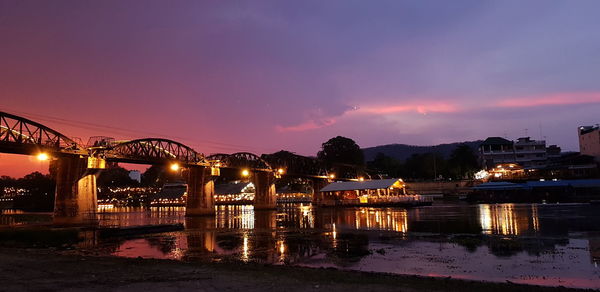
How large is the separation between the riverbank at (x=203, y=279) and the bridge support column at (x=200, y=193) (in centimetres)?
8831

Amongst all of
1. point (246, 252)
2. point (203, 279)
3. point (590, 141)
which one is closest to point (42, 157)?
point (246, 252)

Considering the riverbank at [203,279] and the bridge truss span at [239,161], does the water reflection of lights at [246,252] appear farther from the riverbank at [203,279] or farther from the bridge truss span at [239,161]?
the bridge truss span at [239,161]

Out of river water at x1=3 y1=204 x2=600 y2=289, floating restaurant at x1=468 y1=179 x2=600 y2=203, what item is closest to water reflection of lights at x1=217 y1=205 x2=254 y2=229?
river water at x1=3 y1=204 x2=600 y2=289

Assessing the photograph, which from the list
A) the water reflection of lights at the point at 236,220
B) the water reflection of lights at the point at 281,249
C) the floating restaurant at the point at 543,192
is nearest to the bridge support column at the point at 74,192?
the water reflection of lights at the point at 236,220

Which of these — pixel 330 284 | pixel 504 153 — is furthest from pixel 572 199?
pixel 330 284

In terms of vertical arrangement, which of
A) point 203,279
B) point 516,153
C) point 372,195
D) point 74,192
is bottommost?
point 203,279

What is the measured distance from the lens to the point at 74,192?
7512cm

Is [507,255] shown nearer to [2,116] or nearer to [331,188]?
[2,116]

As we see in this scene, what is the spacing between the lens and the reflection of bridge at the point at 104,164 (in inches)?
2923

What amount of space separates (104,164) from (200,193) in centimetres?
3647

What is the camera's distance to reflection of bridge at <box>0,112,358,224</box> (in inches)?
2923

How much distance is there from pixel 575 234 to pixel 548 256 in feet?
47.0

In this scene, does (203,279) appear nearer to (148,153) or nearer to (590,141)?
(148,153)

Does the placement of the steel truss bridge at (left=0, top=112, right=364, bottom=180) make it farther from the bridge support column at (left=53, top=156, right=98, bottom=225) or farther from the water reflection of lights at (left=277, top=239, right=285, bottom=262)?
the water reflection of lights at (left=277, top=239, right=285, bottom=262)
